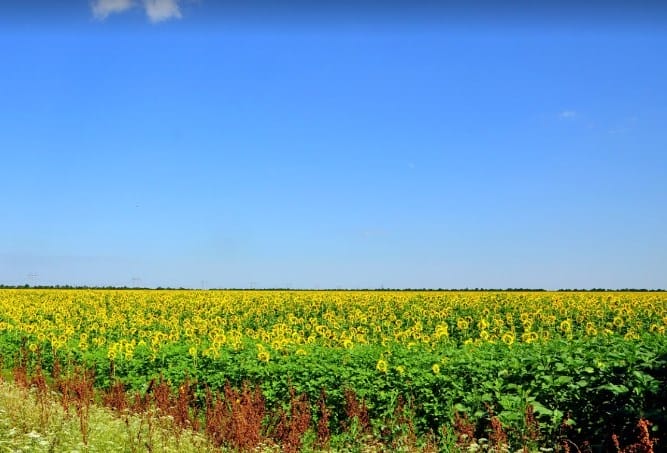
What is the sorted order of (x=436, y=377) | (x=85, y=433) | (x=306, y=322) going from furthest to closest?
1. (x=306, y=322)
2. (x=436, y=377)
3. (x=85, y=433)

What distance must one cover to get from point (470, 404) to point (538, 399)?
3.27 feet

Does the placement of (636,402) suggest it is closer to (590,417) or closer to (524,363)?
(590,417)

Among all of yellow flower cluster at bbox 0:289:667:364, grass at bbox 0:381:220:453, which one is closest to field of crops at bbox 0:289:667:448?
yellow flower cluster at bbox 0:289:667:364

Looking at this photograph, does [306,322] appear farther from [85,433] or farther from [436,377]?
[85,433]

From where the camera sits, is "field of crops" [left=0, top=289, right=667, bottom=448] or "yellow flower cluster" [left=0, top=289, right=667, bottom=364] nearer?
"field of crops" [left=0, top=289, right=667, bottom=448]

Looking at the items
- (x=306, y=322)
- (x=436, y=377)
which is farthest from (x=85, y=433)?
(x=306, y=322)

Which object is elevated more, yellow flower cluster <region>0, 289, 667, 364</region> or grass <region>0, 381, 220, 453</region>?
yellow flower cluster <region>0, 289, 667, 364</region>

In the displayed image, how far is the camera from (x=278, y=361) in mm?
11883

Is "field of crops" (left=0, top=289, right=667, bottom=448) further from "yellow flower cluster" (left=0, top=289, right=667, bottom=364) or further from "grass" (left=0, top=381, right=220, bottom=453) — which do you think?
"grass" (left=0, top=381, right=220, bottom=453)

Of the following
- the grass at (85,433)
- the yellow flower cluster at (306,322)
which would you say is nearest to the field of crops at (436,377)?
the yellow flower cluster at (306,322)

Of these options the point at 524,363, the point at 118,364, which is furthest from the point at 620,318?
the point at 118,364

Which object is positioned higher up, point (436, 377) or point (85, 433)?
point (436, 377)

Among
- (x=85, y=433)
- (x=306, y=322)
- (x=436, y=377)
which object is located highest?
(x=306, y=322)

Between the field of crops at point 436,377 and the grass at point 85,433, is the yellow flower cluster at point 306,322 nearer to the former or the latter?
the field of crops at point 436,377
